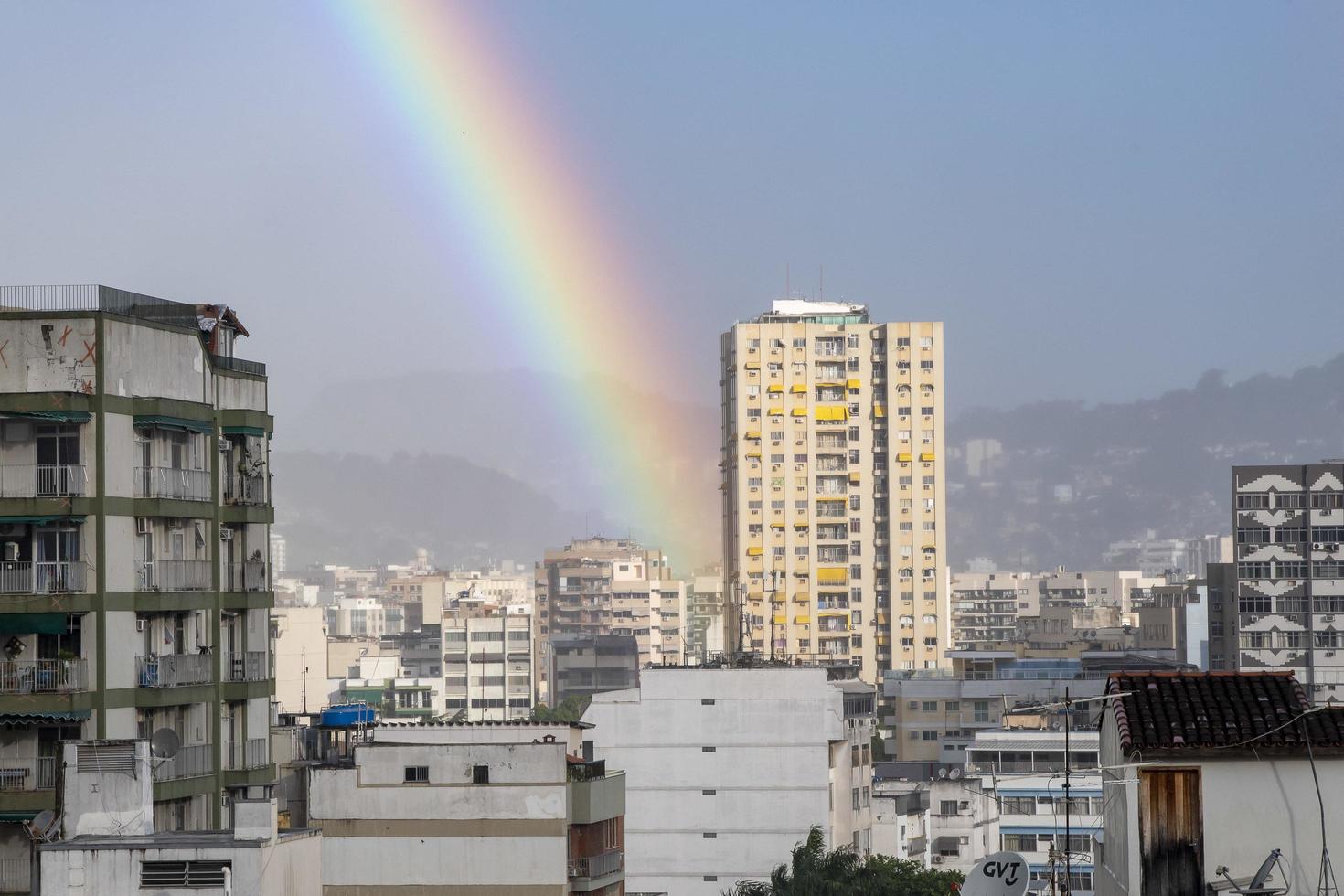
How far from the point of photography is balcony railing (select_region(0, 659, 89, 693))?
1216 inches

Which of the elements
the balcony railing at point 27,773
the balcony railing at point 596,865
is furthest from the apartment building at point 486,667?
the balcony railing at point 27,773

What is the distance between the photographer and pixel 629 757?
72.2 m

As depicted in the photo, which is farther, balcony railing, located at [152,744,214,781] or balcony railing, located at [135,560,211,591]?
balcony railing, located at [135,560,211,591]

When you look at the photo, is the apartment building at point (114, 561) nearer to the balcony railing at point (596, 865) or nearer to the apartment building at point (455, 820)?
the apartment building at point (455, 820)

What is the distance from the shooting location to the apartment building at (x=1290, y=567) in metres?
132

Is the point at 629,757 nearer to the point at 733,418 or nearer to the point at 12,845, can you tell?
the point at 12,845

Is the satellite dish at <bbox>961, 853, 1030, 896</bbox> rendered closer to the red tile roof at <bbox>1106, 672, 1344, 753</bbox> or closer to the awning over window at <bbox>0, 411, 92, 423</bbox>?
the red tile roof at <bbox>1106, 672, 1344, 753</bbox>

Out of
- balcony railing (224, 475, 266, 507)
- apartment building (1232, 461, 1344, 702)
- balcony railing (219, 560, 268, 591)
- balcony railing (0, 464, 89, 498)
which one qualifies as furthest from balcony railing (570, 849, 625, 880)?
apartment building (1232, 461, 1344, 702)

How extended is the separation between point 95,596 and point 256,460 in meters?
5.93

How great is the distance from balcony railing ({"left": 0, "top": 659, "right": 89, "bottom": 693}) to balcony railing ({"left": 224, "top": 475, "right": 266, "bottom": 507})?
5.29 metres

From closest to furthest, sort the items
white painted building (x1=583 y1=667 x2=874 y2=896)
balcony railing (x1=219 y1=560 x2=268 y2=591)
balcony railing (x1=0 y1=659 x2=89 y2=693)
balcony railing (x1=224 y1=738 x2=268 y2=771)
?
balcony railing (x1=0 y1=659 x2=89 y2=693) < balcony railing (x1=224 y1=738 x2=268 y2=771) < balcony railing (x1=219 y1=560 x2=268 y2=591) < white painted building (x1=583 y1=667 x2=874 y2=896)

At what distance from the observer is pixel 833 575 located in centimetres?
16050

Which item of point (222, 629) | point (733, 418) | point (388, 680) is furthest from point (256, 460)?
point (388, 680)

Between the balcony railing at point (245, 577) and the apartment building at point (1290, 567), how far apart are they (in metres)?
104
